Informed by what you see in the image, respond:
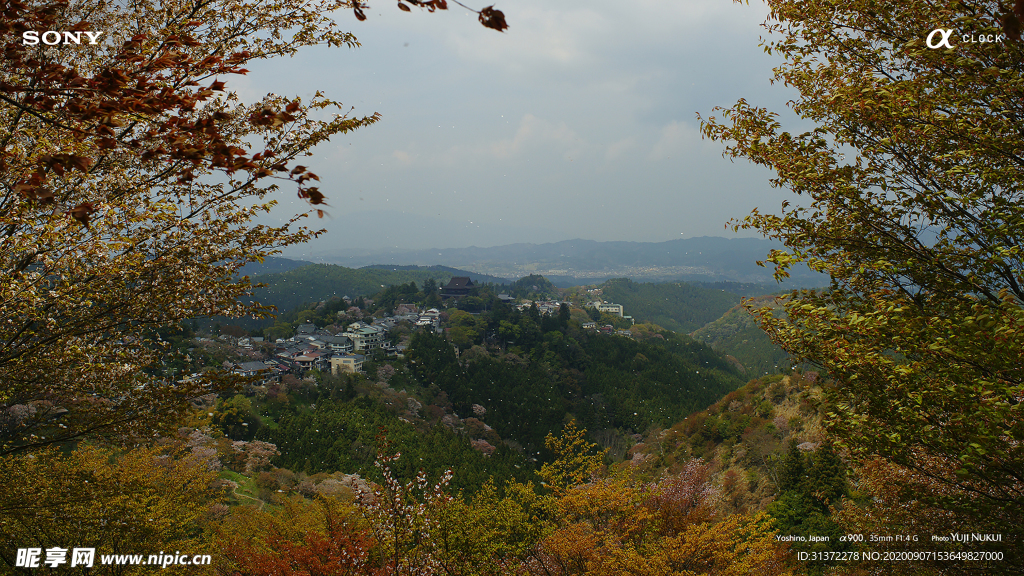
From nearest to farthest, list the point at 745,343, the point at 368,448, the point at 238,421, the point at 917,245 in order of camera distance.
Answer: the point at 917,245, the point at 238,421, the point at 368,448, the point at 745,343

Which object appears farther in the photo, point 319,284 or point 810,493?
point 319,284

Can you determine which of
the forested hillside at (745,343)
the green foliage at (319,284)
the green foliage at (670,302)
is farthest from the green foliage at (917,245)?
the green foliage at (670,302)

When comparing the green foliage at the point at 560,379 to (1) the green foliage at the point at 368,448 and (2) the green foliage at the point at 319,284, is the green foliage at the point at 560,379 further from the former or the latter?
(2) the green foliage at the point at 319,284

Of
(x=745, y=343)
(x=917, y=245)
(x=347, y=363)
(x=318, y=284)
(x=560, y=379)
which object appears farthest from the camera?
(x=318, y=284)

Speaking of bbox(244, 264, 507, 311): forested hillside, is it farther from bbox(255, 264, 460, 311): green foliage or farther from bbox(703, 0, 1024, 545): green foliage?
bbox(703, 0, 1024, 545): green foliage

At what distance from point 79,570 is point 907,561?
12054 millimetres

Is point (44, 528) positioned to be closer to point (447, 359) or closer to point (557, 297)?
point (447, 359)

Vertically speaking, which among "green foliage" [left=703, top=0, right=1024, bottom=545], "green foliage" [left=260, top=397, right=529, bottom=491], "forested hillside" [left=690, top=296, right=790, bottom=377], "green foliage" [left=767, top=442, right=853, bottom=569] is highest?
"green foliage" [left=703, top=0, right=1024, bottom=545]

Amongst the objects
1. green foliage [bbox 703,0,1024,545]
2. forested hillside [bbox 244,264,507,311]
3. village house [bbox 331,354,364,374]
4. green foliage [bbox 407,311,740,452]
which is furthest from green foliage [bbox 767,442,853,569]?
forested hillside [bbox 244,264,507,311]

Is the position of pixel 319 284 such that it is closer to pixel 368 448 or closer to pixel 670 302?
pixel 368 448

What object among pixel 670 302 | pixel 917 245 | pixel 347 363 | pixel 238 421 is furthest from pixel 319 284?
pixel 917 245

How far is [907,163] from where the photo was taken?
4.05 m

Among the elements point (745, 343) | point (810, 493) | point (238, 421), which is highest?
point (810, 493)

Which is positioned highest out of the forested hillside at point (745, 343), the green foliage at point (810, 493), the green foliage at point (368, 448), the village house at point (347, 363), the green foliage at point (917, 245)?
the green foliage at point (917, 245)
